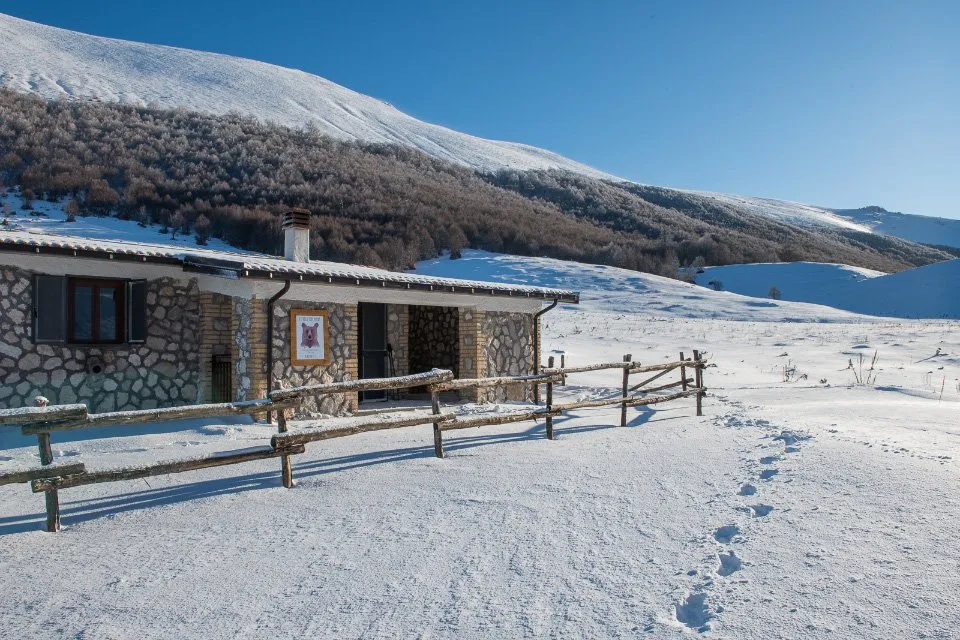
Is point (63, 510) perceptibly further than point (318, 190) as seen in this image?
No

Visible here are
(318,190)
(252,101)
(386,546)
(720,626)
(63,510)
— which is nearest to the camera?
(720,626)

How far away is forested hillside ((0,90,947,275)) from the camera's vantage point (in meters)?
35.5

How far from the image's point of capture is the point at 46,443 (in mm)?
5426

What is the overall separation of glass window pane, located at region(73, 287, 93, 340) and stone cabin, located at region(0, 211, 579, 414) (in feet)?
0.05

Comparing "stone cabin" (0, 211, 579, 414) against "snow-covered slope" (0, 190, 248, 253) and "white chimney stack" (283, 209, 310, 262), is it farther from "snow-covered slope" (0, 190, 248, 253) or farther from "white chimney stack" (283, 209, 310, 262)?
"snow-covered slope" (0, 190, 248, 253)

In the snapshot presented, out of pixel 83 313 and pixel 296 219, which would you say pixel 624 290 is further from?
pixel 83 313

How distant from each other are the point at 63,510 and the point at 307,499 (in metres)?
2.00

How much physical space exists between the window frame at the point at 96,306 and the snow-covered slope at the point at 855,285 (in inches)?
1488

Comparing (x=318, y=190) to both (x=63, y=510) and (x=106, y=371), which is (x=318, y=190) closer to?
(x=106, y=371)

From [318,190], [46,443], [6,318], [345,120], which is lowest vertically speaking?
[46,443]

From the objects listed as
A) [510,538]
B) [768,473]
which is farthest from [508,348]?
[510,538]

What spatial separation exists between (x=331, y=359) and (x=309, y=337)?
568 mm

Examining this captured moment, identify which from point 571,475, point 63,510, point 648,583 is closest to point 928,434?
point 571,475

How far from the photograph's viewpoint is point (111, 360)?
11.0m
